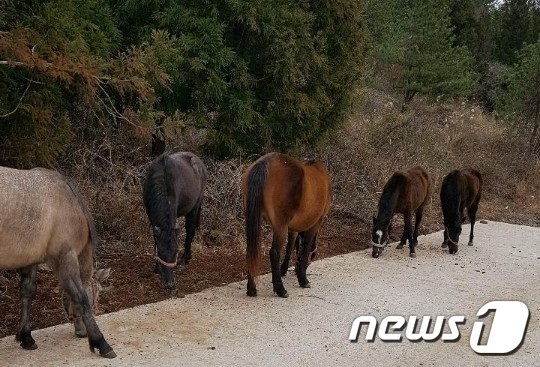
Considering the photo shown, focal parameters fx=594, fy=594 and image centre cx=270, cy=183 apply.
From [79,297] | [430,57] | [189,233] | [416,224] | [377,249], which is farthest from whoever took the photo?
[430,57]

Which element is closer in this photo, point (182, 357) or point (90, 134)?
point (182, 357)

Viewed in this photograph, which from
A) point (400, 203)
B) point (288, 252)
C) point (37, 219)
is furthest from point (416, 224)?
point (37, 219)

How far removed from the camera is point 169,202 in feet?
21.8

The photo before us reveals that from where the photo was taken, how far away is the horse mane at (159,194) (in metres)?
6.52

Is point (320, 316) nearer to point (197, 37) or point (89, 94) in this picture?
point (89, 94)

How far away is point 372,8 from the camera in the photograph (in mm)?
21312

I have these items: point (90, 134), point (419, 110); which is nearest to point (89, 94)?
point (90, 134)

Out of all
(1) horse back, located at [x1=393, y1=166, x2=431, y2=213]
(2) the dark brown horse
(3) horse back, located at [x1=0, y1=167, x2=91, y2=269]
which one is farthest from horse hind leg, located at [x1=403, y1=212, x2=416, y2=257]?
(3) horse back, located at [x1=0, y1=167, x2=91, y2=269]

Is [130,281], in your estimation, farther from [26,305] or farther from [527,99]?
[527,99]

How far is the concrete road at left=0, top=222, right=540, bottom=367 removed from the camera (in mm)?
5176

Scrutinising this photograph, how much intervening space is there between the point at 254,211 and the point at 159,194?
110 cm

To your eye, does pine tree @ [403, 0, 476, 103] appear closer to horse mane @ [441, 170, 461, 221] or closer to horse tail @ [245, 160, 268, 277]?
horse mane @ [441, 170, 461, 221]

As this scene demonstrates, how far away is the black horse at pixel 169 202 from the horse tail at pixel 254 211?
0.81 meters

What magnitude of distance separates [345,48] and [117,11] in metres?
4.76
